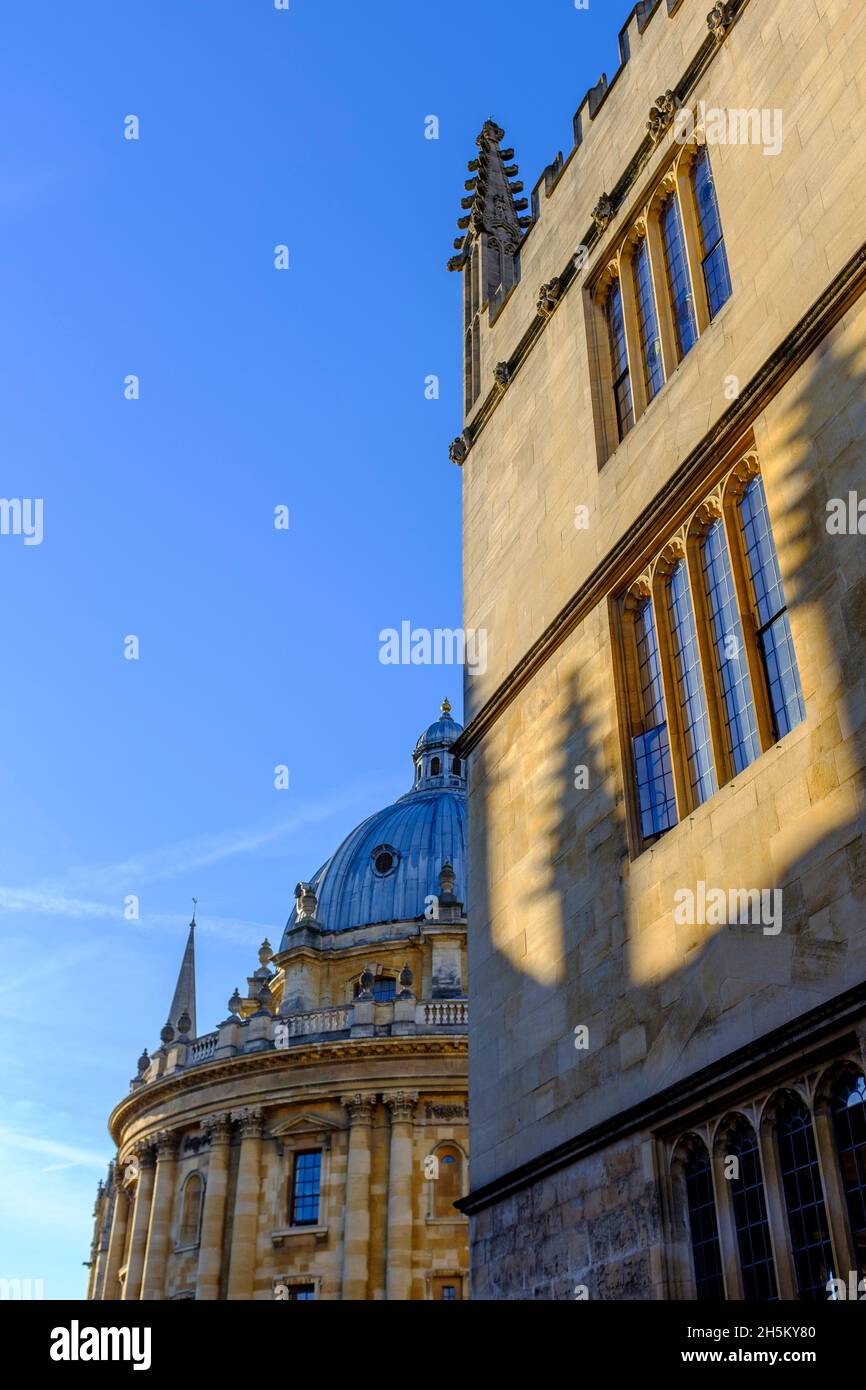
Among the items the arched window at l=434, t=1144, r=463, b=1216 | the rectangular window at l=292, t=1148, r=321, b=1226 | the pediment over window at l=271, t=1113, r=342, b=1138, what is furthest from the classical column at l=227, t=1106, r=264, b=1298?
the arched window at l=434, t=1144, r=463, b=1216

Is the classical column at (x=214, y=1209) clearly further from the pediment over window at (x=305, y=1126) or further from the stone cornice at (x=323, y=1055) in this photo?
the pediment over window at (x=305, y=1126)

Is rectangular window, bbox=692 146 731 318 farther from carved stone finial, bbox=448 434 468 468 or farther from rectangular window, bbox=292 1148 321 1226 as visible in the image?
rectangular window, bbox=292 1148 321 1226

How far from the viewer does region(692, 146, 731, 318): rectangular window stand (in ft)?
46.0

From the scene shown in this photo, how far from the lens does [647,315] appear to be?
15852 millimetres

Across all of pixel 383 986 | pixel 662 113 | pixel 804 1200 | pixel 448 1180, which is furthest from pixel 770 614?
pixel 383 986

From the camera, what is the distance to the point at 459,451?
20734mm

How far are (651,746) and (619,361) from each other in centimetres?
564

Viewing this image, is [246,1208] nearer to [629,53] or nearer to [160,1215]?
[160,1215]

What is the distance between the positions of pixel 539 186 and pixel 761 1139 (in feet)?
49.1

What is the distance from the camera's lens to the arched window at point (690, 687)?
12.5 meters

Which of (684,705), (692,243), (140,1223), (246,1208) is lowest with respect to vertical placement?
(684,705)

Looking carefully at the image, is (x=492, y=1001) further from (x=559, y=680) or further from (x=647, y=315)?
(x=647, y=315)

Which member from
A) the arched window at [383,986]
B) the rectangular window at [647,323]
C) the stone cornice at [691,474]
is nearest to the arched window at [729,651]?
the stone cornice at [691,474]

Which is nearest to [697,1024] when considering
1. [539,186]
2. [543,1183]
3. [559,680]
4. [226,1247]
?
[543,1183]
